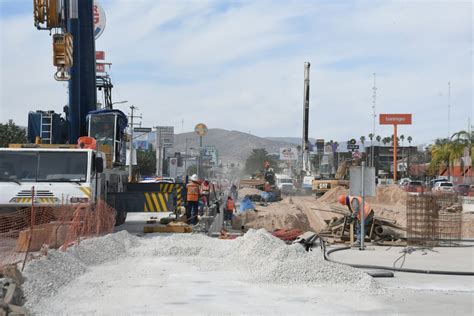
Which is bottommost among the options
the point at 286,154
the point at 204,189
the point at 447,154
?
the point at 204,189

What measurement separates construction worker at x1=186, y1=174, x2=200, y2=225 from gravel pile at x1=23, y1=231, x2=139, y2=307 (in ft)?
18.4

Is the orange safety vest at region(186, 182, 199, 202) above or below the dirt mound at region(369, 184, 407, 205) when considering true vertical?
above

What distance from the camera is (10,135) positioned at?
50.8 metres

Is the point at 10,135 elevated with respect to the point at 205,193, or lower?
elevated

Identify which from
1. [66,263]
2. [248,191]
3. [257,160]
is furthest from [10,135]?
[257,160]

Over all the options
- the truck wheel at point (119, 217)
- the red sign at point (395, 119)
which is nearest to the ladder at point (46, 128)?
the truck wheel at point (119, 217)

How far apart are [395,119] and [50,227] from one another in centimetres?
7530

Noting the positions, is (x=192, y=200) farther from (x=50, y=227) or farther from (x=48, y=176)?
(x=50, y=227)

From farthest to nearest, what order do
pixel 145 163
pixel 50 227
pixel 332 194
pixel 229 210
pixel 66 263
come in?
1. pixel 145 163
2. pixel 332 194
3. pixel 229 210
4. pixel 50 227
5. pixel 66 263

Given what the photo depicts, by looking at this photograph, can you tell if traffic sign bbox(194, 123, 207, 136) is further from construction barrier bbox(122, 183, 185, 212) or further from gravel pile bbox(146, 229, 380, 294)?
gravel pile bbox(146, 229, 380, 294)

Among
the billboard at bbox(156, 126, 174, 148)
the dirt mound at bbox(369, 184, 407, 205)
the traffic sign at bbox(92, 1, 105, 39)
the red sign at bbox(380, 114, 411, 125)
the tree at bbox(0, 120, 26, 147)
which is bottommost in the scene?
the dirt mound at bbox(369, 184, 407, 205)

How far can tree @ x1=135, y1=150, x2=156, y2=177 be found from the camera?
9583 centimetres

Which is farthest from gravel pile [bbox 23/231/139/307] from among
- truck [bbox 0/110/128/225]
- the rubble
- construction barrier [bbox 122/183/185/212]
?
construction barrier [bbox 122/183/185/212]

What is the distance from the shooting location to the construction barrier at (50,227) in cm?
1310
